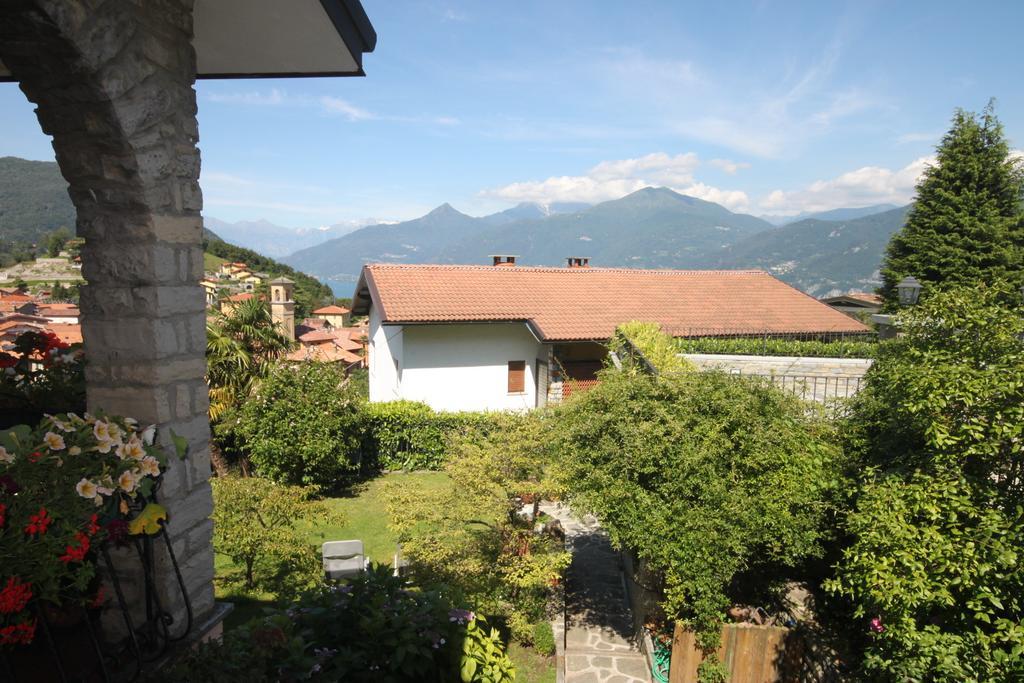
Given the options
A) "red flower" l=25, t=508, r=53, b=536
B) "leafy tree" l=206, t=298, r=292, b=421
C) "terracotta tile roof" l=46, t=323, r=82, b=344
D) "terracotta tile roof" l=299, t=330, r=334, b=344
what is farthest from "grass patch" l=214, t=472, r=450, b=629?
"terracotta tile roof" l=299, t=330, r=334, b=344

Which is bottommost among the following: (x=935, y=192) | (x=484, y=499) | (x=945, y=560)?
(x=484, y=499)

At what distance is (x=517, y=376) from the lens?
64.3 feet

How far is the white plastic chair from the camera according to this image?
863 centimetres

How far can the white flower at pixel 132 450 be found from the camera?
265 centimetres

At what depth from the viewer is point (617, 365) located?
1070 centimetres

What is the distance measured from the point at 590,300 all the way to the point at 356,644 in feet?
59.8

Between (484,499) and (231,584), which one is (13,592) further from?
(231,584)

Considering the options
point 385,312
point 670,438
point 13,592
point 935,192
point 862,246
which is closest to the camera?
point 13,592

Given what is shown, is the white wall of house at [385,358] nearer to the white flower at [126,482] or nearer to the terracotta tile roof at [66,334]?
the terracotta tile roof at [66,334]

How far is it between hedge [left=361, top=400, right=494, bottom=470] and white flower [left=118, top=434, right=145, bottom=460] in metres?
13.0

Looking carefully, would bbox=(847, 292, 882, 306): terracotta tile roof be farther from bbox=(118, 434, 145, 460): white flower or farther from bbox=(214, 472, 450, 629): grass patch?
bbox=(118, 434, 145, 460): white flower

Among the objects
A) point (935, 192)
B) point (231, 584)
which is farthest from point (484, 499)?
point (935, 192)

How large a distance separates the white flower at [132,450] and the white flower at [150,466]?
3 centimetres

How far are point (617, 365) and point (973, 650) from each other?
7.22 meters
